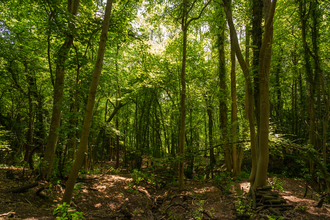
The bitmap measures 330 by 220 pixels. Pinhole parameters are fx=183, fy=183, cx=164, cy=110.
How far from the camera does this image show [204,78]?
1077 centimetres

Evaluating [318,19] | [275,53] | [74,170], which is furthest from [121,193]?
[275,53]

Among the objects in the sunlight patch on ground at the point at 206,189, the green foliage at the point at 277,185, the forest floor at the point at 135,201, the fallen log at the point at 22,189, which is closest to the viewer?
the forest floor at the point at 135,201

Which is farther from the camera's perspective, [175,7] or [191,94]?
[191,94]

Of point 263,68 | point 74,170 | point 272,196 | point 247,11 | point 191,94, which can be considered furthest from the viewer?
point 191,94

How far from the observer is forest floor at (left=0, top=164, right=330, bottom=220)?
14.4 feet

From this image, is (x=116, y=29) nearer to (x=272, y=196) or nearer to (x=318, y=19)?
(x=272, y=196)

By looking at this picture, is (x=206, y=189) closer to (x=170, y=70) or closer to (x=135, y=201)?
(x=135, y=201)

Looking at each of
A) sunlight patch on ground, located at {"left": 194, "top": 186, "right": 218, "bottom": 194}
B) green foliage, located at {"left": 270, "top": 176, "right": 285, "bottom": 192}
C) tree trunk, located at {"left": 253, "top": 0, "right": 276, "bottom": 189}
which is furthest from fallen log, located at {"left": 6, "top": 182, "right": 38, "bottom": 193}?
green foliage, located at {"left": 270, "top": 176, "right": 285, "bottom": 192}

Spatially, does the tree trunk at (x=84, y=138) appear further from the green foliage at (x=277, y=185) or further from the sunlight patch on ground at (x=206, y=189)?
the green foliage at (x=277, y=185)

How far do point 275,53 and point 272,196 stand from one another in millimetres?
9647

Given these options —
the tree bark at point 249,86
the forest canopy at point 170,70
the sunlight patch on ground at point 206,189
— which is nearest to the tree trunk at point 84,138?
the forest canopy at point 170,70

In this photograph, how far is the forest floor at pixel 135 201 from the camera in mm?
4387

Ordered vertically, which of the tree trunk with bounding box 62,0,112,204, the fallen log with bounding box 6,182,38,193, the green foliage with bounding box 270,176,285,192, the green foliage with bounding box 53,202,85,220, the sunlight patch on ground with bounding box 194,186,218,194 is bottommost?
the sunlight patch on ground with bounding box 194,186,218,194

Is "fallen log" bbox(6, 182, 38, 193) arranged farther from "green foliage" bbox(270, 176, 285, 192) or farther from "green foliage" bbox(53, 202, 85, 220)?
"green foliage" bbox(270, 176, 285, 192)
